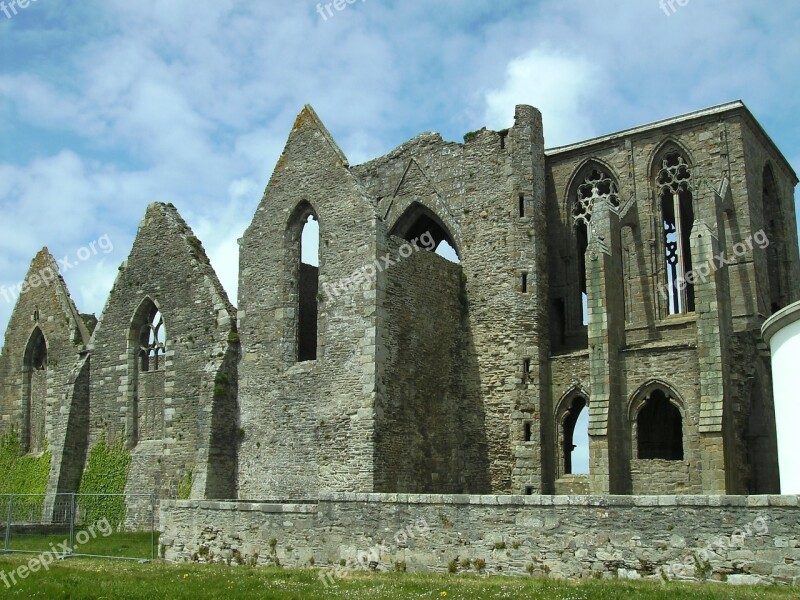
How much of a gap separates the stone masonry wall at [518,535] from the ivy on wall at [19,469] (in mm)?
11352

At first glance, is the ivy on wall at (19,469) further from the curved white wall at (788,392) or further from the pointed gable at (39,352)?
the curved white wall at (788,392)

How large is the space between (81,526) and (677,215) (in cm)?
1761

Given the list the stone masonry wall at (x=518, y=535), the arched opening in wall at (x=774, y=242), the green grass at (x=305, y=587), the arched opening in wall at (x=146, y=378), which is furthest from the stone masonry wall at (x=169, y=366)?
the arched opening in wall at (x=774, y=242)

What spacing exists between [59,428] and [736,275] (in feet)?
61.5

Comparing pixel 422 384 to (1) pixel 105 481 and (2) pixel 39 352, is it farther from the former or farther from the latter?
(2) pixel 39 352

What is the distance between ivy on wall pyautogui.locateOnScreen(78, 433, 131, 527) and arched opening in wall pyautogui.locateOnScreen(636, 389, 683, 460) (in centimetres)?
1361

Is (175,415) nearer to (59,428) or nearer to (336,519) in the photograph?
(59,428)

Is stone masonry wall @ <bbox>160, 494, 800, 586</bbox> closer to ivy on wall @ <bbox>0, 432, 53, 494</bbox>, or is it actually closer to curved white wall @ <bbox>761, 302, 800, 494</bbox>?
curved white wall @ <bbox>761, 302, 800, 494</bbox>

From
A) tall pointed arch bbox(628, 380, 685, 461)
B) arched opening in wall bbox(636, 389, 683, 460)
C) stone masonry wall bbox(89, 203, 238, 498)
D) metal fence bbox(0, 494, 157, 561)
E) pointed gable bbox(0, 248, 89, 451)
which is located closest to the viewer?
metal fence bbox(0, 494, 157, 561)

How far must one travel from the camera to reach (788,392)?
1667 centimetres

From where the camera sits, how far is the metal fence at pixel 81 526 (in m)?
18.8

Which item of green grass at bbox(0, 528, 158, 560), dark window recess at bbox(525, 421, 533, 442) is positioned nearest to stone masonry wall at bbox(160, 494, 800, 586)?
green grass at bbox(0, 528, 158, 560)

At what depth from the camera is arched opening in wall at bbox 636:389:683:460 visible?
22.0 meters

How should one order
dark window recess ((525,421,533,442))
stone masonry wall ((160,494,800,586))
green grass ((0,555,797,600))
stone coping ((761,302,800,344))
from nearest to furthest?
green grass ((0,555,797,600))
stone masonry wall ((160,494,800,586))
stone coping ((761,302,800,344))
dark window recess ((525,421,533,442))
